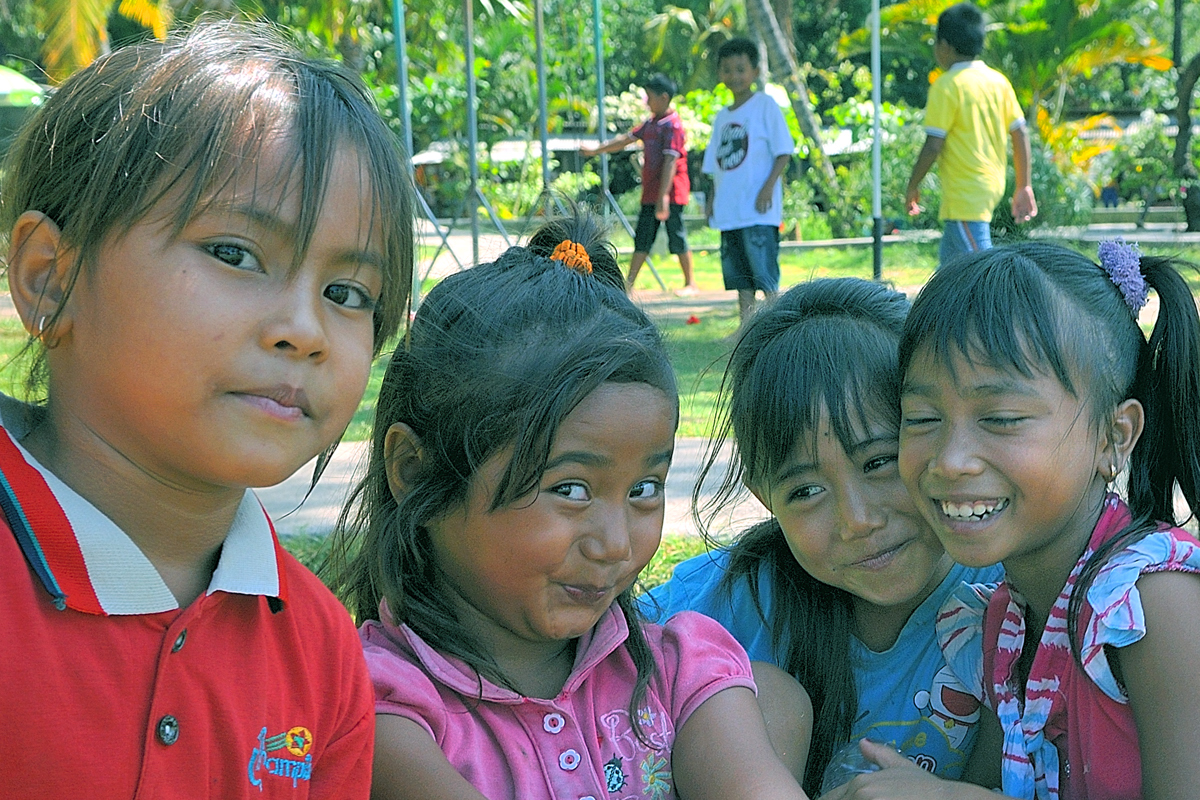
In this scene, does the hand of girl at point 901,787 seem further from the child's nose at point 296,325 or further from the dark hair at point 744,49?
the dark hair at point 744,49

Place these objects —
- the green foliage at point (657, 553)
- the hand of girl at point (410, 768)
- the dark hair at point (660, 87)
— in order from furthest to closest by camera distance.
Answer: the dark hair at point (660, 87) < the green foliage at point (657, 553) < the hand of girl at point (410, 768)

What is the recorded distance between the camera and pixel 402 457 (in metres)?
1.89

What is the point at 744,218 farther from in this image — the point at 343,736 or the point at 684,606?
the point at 343,736

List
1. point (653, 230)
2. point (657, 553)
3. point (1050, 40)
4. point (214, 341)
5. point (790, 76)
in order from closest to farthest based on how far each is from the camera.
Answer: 1. point (214, 341)
2. point (657, 553)
3. point (653, 230)
4. point (790, 76)
5. point (1050, 40)

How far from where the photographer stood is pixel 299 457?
1.37 meters

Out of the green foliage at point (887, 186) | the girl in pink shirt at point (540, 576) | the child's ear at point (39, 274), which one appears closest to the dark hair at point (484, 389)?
the girl in pink shirt at point (540, 576)

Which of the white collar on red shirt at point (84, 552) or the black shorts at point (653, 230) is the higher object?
the white collar on red shirt at point (84, 552)

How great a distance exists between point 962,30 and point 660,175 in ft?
11.3

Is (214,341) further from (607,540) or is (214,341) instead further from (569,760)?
(569,760)

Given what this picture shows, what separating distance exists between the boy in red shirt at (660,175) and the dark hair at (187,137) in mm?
7760

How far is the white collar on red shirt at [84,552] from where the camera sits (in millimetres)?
1283

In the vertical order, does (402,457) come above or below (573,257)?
below

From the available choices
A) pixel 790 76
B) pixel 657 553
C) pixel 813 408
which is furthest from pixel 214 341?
pixel 790 76

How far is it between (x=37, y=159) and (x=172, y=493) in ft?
1.36
